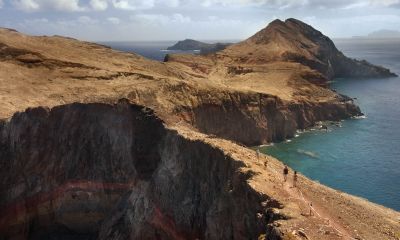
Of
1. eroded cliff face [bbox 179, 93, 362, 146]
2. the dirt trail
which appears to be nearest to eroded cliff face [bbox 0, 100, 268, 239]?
the dirt trail

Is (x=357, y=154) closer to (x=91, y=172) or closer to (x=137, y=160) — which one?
(x=137, y=160)

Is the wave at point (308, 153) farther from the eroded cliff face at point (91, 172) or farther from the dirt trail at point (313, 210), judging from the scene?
the dirt trail at point (313, 210)

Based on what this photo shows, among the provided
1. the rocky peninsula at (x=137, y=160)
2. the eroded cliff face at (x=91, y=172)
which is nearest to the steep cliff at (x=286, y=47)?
the rocky peninsula at (x=137, y=160)

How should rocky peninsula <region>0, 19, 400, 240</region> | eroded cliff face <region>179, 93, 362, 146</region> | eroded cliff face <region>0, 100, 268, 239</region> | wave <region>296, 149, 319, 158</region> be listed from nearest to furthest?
rocky peninsula <region>0, 19, 400, 240</region>
eroded cliff face <region>0, 100, 268, 239</region>
wave <region>296, 149, 319, 158</region>
eroded cliff face <region>179, 93, 362, 146</region>

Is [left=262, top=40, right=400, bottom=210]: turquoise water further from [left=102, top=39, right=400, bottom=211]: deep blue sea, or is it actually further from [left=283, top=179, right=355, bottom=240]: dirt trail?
[left=283, top=179, right=355, bottom=240]: dirt trail

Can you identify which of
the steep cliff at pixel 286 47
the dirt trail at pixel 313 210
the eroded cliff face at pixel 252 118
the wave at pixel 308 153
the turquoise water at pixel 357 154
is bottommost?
the wave at pixel 308 153

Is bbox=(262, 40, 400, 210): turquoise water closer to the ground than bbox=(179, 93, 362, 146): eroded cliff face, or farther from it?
closer to the ground
